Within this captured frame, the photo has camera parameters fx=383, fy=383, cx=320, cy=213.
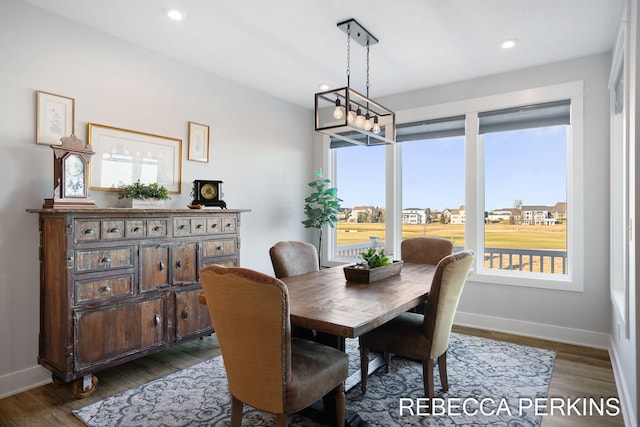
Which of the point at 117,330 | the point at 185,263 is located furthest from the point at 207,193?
the point at 117,330

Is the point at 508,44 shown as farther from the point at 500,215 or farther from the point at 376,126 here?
the point at 500,215

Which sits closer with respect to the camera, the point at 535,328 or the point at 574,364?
the point at 574,364

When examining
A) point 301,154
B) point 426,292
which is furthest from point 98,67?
point 426,292

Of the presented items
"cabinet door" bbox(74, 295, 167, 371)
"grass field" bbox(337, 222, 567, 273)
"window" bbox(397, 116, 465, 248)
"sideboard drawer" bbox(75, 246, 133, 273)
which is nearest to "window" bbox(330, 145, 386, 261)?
"window" bbox(397, 116, 465, 248)

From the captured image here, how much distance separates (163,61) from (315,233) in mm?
2897

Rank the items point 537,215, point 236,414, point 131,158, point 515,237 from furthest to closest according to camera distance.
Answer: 1. point 515,237
2. point 537,215
3. point 131,158
4. point 236,414

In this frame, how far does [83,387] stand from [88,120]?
1978 millimetres

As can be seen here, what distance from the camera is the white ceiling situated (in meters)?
2.74

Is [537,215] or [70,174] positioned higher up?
[70,174]

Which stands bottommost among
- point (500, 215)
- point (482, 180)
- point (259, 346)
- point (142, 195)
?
point (259, 346)

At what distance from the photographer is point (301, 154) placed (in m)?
5.30

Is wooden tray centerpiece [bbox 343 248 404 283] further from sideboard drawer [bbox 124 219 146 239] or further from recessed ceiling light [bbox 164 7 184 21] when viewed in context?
recessed ceiling light [bbox 164 7 184 21]

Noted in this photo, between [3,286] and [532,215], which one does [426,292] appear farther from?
[3,286]

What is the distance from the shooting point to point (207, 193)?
3.70 meters
